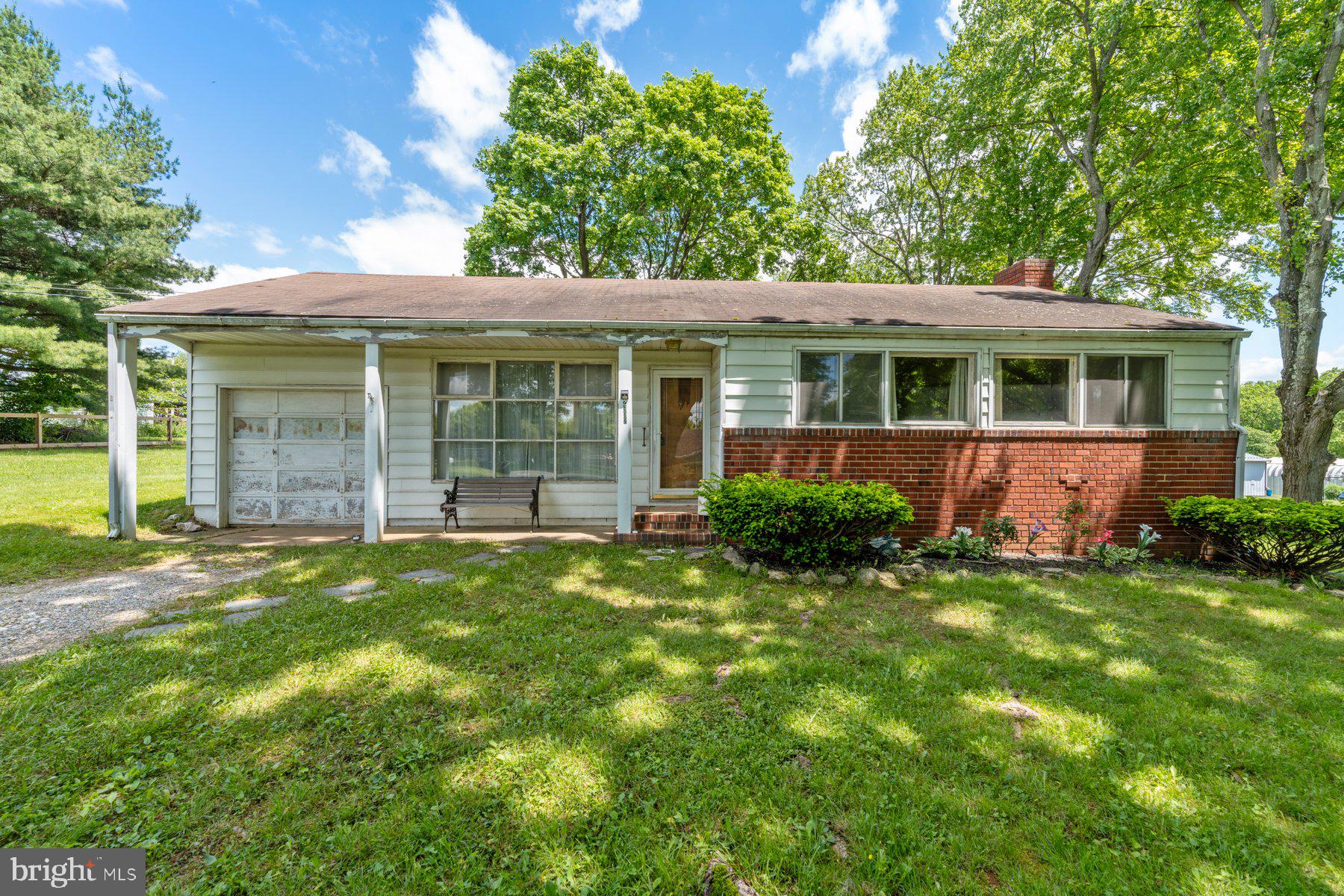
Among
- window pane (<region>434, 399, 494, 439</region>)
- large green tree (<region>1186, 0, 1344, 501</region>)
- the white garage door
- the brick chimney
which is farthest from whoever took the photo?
the brick chimney

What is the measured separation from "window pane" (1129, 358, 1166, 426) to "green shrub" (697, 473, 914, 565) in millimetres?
4172

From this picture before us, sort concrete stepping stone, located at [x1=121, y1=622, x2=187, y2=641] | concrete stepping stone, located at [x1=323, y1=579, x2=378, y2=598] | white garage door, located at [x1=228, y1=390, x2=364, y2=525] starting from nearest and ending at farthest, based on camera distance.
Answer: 1. concrete stepping stone, located at [x1=121, y1=622, x2=187, y2=641]
2. concrete stepping stone, located at [x1=323, y1=579, x2=378, y2=598]
3. white garage door, located at [x1=228, y1=390, x2=364, y2=525]

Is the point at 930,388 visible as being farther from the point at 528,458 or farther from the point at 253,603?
the point at 253,603

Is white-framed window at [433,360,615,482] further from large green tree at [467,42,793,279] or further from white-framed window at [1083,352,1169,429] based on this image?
large green tree at [467,42,793,279]

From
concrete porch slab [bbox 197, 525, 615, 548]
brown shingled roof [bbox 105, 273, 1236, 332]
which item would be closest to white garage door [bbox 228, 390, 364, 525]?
concrete porch slab [bbox 197, 525, 615, 548]

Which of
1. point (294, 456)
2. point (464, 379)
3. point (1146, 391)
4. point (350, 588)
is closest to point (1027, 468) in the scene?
point (1146, 391)

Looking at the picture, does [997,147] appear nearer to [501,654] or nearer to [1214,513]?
[1214,513]

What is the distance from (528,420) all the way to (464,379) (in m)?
1.23

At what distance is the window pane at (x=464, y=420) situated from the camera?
8008 millimetres

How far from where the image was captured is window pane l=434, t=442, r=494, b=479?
802cm

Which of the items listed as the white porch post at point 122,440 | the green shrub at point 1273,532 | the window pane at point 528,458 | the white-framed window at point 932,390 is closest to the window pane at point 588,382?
the window pane at point 528,458

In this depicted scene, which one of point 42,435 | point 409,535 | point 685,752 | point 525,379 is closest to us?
point 685,752

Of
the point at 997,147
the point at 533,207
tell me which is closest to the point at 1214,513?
the point at 997,147

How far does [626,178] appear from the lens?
1611 cm
